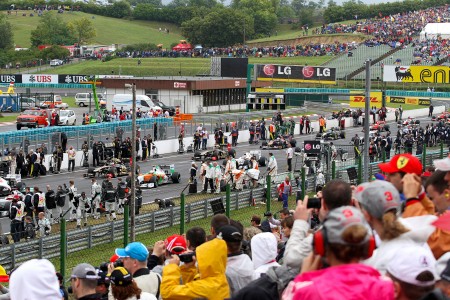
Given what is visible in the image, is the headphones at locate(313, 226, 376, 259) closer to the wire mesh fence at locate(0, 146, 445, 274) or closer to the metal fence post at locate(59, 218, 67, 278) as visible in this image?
the wire mesh fence at locate(0, 146, 445, 274)

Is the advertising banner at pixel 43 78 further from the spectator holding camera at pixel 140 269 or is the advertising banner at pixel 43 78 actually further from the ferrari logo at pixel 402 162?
the ferrari logo at pixel 402 162

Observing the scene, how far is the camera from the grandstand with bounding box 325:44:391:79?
109062 mm

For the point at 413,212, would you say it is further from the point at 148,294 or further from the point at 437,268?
the point at 148,294

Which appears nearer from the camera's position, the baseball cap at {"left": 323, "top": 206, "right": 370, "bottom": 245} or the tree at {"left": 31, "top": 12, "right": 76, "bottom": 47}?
the baseball cap at {"left": 323, "top": 206, "right": 370, "bottom": 245}

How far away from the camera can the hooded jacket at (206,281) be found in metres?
7.99

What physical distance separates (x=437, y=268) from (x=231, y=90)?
7346cm

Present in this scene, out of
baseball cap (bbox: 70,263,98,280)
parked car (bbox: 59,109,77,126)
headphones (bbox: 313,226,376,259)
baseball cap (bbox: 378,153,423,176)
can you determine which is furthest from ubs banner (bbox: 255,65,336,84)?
headphones (bbox: 313,226,376,259)

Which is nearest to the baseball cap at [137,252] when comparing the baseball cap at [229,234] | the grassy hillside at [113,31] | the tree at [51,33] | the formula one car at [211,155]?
the baseball cap at [229,234]

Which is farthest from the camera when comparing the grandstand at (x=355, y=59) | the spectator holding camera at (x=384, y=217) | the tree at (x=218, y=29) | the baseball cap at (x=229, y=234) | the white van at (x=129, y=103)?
the tree at (x=218, y=29)

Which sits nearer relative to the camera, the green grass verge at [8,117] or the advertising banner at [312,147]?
the advertising banner at [312,147]

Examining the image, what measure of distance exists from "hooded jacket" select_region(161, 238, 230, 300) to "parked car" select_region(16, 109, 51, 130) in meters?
48.9

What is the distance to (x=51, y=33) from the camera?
15275 cm

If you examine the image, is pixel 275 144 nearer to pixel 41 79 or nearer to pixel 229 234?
pixel 229 234

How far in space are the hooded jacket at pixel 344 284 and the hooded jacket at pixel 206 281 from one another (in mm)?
2531
